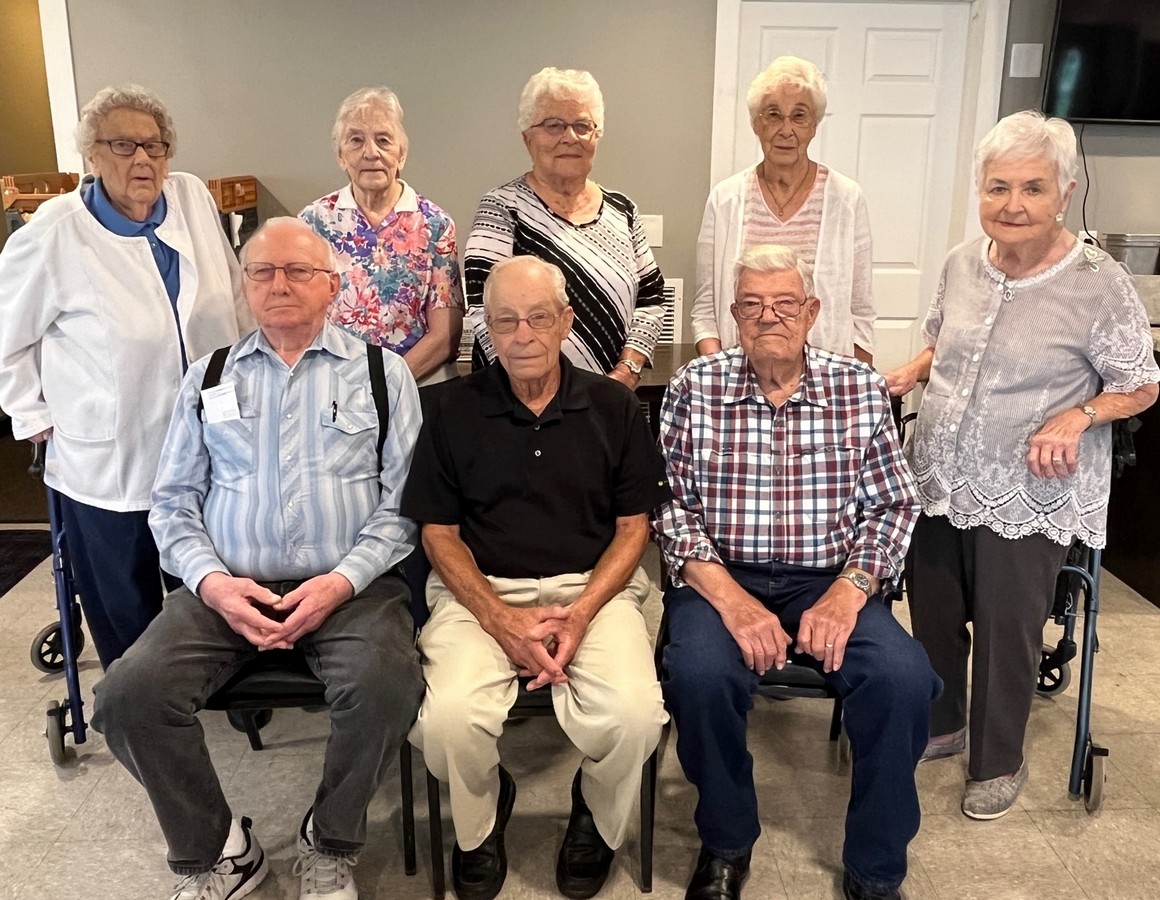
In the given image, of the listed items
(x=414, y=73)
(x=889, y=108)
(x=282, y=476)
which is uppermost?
(x=414, y=73)

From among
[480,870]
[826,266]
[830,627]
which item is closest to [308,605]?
[480,870]

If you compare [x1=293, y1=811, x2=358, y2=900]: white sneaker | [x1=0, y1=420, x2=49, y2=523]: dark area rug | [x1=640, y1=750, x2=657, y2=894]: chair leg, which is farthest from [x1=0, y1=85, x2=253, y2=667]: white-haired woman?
[x1=0, y1=420, x2=49, y2=523]: dark area rug

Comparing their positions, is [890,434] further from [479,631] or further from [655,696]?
[479,631]

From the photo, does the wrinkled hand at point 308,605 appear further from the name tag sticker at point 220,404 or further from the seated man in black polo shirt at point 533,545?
the name tag sticker at point 220,404

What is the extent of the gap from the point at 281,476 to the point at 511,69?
258 cm

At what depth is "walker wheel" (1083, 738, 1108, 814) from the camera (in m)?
2.14

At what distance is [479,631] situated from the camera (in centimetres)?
192

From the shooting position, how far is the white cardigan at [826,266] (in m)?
2.43

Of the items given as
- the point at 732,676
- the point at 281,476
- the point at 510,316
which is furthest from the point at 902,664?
the point at 281,476

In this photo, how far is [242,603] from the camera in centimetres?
184

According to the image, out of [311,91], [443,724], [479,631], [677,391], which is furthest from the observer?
[311,91]

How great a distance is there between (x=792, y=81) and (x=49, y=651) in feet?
8.40

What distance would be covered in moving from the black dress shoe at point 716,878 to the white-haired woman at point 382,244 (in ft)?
4.19

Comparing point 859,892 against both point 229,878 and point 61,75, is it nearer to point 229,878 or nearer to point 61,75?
point 229,878
